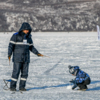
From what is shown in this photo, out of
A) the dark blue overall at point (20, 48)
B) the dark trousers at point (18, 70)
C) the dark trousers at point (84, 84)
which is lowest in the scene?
the dark trousers at point (84, 84)

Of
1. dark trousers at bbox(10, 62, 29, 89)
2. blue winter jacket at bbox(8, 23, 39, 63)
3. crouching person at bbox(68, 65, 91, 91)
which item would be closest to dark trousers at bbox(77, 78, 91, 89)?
crouching person at bbox(68, 65, 91, 91)

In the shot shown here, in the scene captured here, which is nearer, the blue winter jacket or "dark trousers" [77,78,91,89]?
the blue winter jacket

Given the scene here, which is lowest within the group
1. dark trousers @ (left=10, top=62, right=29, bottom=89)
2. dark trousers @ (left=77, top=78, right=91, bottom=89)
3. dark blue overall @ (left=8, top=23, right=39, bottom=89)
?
dark trousers @ (left=77, top=78, right=91, bottom=89)

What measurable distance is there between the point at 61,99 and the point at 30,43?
1444 mm

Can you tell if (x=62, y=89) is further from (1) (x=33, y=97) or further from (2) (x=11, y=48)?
(2) (x=11, y=48)

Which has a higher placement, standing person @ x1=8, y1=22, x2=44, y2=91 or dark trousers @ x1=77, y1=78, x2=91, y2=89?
standing person @ x1=8, y1=22, x2=44, y2=91

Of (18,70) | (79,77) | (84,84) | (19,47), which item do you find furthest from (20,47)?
(84,84)

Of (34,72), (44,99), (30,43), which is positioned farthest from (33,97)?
(34,72)

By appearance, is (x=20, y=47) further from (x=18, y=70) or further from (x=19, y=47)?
(x=18, y=70)

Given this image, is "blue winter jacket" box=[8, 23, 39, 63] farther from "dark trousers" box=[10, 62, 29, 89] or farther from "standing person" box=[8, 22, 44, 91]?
"dark trousers" box=[10, 62, 29, 89]

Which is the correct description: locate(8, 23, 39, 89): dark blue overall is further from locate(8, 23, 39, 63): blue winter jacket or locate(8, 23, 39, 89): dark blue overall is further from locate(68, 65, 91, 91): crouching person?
locate(68, 65, 91, 91): crouching person

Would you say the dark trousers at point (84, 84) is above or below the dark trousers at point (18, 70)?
below

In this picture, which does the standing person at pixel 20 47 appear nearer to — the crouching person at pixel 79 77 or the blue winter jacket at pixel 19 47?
the blue winter jacket at pixel 19 47

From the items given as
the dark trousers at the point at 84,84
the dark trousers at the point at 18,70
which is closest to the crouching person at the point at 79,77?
the dark trousers at the point at 84,84
